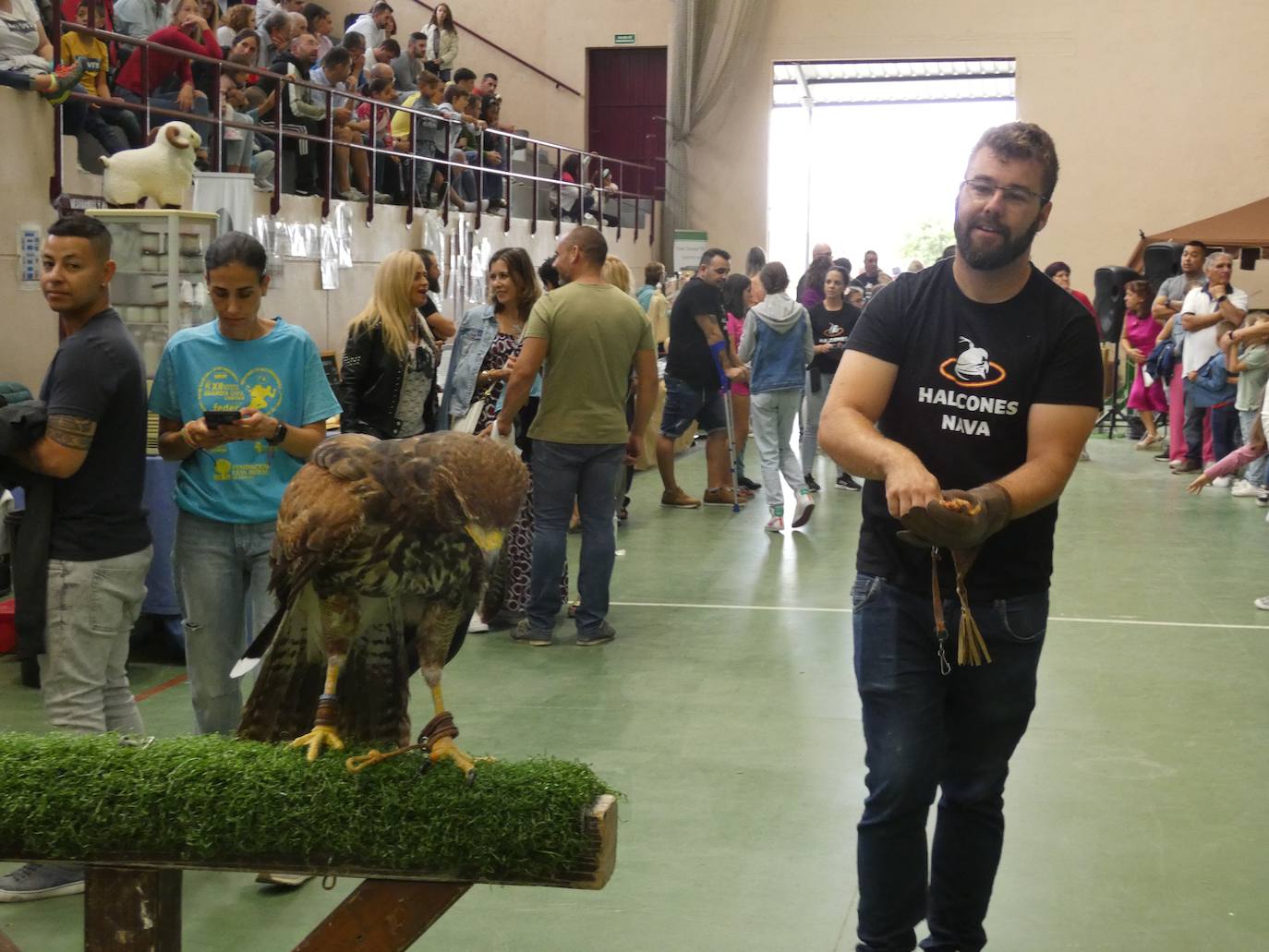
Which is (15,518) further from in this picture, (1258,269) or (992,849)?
(1258,269)

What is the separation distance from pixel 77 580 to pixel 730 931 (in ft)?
5.88

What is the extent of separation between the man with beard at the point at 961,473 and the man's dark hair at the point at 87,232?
1.83 metres

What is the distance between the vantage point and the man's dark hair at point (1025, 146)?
2457 mm

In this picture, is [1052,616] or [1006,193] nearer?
[1006,193]

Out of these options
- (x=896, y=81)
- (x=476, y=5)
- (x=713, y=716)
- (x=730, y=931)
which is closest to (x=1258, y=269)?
(x=896, y=81)

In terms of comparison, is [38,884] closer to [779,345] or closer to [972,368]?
[972,368]

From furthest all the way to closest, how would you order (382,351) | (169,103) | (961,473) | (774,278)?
(169,103)
(774,278)
(382,351)
(961,473)

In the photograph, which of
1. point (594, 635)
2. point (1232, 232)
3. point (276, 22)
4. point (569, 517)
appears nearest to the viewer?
point (569, 517)

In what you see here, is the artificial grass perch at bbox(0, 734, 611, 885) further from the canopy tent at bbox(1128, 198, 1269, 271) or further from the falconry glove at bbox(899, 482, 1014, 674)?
the canopy tent at bbox(1128, 198, 1269, 271)

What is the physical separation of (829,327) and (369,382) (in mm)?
5418

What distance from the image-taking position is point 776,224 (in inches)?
909

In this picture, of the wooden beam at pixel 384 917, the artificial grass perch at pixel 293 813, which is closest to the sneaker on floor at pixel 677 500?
the artificial grass perch at pixel 293 813

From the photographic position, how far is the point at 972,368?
2537 mm

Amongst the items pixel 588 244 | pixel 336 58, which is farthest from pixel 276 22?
pixel 588 244
